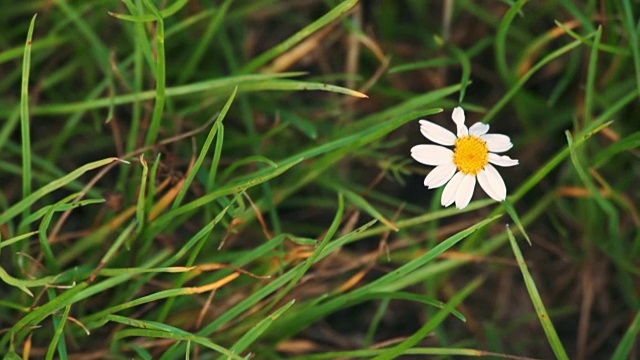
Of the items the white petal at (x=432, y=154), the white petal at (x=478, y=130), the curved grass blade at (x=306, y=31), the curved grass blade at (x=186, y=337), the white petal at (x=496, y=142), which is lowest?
the curved grass blade at (x=186, y=337)

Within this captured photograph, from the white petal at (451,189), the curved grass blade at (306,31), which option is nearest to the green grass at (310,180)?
the curved grass blade at (306,31)

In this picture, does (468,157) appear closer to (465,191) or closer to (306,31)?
(465,191)

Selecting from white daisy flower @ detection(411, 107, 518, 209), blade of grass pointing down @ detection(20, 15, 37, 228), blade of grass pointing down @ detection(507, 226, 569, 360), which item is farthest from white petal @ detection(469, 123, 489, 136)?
blade of grass pointing down @ detection(20, 15, 37, 228)

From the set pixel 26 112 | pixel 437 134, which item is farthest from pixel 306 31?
pixel 26 112

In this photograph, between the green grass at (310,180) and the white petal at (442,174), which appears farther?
the green grass at (310,180)

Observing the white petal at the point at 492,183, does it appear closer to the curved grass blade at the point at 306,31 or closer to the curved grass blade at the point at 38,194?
the curved grass blade at the point at 306,31

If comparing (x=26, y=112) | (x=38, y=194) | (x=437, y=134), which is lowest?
(x=38, y=194)

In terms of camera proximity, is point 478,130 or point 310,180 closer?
point 478,130

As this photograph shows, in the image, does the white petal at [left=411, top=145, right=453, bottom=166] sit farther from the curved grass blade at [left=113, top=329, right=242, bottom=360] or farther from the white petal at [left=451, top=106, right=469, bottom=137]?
the curved grass blade at [left=113, top=329, right=242, bottom=360]
